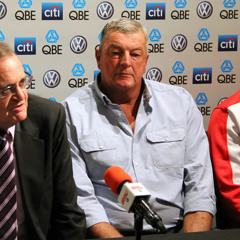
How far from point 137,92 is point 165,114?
0.19 metres

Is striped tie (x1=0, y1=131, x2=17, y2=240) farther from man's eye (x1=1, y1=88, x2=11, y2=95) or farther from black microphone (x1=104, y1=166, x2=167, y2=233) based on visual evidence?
black microphone (x1=104, y1=166, x2=167, y2=233)

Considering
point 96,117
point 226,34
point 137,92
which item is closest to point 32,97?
point 96,117

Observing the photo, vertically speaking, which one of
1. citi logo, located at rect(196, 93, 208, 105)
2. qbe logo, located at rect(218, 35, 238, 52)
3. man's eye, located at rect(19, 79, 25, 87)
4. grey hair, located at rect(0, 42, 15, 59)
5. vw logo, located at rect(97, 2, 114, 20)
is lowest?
citi logo, located at rect(196, 93, 208, 105)

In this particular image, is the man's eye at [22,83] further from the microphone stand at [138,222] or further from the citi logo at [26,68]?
the citi logo at [26,68]

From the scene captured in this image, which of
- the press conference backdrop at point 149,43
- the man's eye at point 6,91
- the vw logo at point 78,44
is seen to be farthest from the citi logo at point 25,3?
the man's eye at point 6,91

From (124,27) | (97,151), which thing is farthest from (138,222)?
(124,27)

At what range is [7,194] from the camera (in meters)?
1.78

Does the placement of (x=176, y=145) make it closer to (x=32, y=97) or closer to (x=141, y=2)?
(x=32, y=97)

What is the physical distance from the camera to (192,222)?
2.15 m

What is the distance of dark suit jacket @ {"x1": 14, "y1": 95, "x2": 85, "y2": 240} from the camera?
184cm

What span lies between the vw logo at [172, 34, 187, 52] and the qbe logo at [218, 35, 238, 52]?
28 cm

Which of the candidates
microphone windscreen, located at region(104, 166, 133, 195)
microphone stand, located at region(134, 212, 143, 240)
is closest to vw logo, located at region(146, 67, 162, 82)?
microphone windscreen, located at region(104, 166, 133, 195)

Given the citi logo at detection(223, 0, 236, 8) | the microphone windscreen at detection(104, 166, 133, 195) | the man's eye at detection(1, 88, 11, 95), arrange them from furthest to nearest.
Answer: the citi logo at detection(223, 0, 236, 8) → the man's eye at detection(1, 88, 11, 95) → the microphone windscreen at detection(104, 166, 133, 195)

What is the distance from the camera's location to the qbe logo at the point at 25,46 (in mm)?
3197
